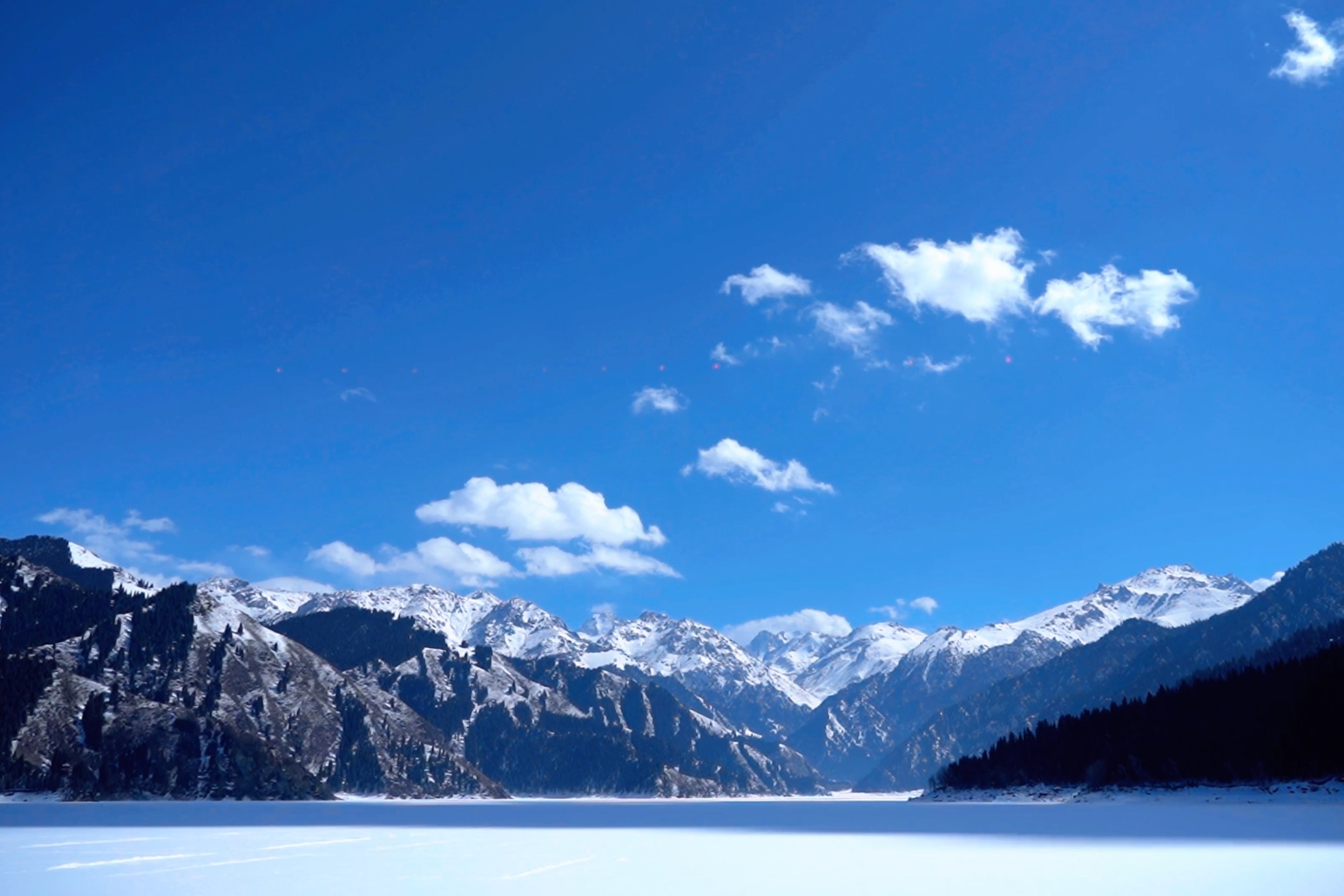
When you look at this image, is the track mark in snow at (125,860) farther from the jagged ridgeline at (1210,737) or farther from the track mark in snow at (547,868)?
the jagged ridgeline at (1210,737)

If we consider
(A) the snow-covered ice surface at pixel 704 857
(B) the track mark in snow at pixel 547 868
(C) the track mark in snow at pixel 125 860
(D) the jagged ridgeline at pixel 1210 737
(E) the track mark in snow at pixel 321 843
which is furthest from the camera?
(D) the jagged ridgeline at pixel 1210 737

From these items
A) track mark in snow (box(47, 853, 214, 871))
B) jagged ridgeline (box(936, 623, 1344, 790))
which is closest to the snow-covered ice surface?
track mark in snow (box(47, 853, 214, 871))

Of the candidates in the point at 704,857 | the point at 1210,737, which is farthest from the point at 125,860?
the point at 1210,737

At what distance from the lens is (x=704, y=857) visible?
51.6 meters

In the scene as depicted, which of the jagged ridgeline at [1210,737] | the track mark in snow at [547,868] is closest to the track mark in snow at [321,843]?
the track mark in snow at [547,868]

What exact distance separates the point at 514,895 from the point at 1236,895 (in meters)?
22.4

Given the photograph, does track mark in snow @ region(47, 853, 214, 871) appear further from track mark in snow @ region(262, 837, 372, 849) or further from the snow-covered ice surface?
track mark in snow @ region(262, 837, 372, 849)

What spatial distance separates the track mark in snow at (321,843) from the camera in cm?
5897

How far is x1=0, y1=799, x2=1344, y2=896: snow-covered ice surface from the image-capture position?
35.1m

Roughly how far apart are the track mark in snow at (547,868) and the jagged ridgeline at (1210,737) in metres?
105

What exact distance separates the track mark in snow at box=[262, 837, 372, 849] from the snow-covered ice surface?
181 mm

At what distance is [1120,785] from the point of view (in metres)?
147

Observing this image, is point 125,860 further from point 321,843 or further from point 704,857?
point 704,857

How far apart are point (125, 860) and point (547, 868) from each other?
21184mm
